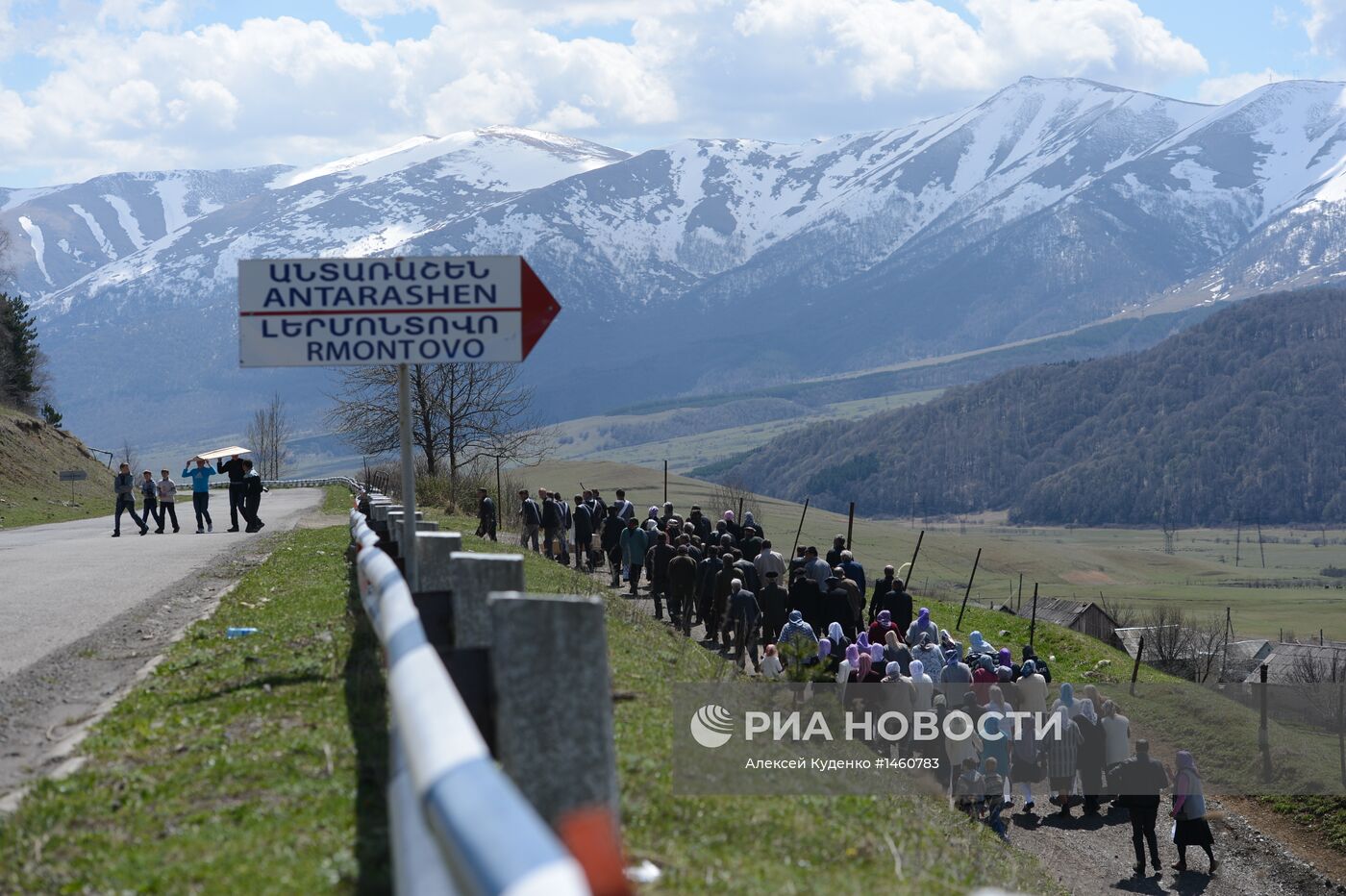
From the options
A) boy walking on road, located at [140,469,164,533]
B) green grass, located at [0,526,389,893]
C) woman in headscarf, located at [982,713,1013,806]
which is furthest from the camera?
boy walking on road, located at [140,469,164,533]

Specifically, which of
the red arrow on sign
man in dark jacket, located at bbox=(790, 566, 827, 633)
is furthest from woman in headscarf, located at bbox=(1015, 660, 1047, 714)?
the red arrow on sign

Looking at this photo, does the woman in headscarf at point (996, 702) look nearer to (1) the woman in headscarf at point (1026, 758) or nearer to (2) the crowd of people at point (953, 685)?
(2) the crowd of people at point (953, 685)

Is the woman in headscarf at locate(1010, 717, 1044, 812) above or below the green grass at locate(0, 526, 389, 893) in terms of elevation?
below

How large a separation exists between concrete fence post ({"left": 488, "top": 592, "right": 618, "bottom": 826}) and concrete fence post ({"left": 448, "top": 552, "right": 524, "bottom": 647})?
1.56 m

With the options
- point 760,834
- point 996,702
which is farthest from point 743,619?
point 760,834

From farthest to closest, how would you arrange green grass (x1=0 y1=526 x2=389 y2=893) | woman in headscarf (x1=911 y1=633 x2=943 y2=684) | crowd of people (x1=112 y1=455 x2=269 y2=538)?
crowd of people (x1=112 y1=455 x2=269 y2=538) → woman in headscarf (x1=911 y1=633 x2=943 y2=684) → green grass (x1=0 y1=526 x2=389 y2=893)

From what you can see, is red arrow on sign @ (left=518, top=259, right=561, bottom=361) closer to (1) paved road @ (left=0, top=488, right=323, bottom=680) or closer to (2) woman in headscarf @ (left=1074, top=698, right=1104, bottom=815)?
(1) paved road @ (left=0, top=488, right=323, bottom=680)

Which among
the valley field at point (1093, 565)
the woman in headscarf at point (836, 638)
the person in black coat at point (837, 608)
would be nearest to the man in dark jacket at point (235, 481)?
the person in black coat at point (837, 608)

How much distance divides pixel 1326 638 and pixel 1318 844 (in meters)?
91.5

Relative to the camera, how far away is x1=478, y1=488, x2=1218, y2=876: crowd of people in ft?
51.8

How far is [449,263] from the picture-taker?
373 inches

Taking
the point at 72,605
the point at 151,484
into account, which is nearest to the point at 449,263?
the point at 72,605

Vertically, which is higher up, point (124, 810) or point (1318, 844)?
point (124, 810)

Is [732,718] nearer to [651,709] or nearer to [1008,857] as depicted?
[651,709]
